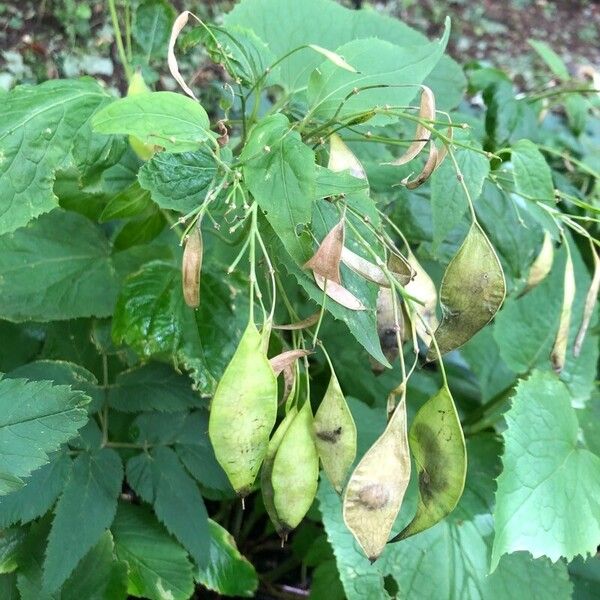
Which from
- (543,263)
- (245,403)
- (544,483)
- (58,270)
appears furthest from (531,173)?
(58,270)

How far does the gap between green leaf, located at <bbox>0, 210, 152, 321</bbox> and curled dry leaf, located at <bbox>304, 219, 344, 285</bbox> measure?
1.10 feet

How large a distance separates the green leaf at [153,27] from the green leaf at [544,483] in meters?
0.56

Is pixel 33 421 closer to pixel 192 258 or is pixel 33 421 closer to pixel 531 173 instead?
pixel 192 258

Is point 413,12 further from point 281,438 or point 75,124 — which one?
point 281,438

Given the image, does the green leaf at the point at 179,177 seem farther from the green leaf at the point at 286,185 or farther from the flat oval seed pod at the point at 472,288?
the flat oval seed pod at the point at 472,288

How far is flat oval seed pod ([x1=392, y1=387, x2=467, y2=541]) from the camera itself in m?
0.46

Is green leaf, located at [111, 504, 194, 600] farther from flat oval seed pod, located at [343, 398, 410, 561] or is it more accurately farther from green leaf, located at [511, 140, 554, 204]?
green leaf, located at [511, 140, 554, 204]

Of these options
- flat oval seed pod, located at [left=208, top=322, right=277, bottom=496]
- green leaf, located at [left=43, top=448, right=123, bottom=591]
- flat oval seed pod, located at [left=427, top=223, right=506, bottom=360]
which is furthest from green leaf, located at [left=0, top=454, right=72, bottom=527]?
flat oval seed pod, located at [left=427, top=223, right=506, bottom=360]

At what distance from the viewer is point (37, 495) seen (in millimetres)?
597

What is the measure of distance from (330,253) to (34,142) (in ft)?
1.03

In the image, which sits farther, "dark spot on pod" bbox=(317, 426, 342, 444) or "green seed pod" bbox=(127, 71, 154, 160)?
"green seed pod" bbox=(127, 71, 154, 160)

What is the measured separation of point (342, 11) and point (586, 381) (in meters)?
0.57

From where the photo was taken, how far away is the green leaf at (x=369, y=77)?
0.55 metres

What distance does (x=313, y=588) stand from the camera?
79 centimetres
